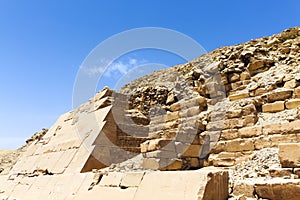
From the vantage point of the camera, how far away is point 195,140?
24.9 feet

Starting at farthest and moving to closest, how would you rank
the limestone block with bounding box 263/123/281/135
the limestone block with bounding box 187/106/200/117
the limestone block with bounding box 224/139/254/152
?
the limestone block with bounding box 187/106/200/117
the limestone block with bounding box 224/139/254/152
the limestone block with bounding box 263/123/281/135

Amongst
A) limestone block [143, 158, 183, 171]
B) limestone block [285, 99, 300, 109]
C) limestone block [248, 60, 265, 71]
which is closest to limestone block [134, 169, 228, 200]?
limestone block [143, 158, 183, 171]

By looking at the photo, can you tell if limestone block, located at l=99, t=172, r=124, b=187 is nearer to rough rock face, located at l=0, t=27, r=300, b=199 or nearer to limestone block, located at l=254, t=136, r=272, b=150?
rough rock face, located at l=0, t=27, r=300, b=199

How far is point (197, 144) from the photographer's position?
758 cm

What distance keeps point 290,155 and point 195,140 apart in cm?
362

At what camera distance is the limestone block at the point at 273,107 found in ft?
21.8

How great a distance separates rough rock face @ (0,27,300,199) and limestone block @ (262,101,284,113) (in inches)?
1.0

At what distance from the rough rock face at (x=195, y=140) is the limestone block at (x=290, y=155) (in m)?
0.01

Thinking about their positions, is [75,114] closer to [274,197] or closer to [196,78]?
[196,78]

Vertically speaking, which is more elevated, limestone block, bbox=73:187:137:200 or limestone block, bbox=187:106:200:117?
limestone block, bbox=187:106:200:117

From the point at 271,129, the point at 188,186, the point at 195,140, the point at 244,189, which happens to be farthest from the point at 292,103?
the point at 188,186

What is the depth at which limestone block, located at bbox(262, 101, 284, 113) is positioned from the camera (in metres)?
6.63

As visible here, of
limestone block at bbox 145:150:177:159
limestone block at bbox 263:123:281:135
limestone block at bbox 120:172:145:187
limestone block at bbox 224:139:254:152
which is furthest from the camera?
limestone block at bbox 145:150:177:159

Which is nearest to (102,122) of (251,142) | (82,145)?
(82,145)
